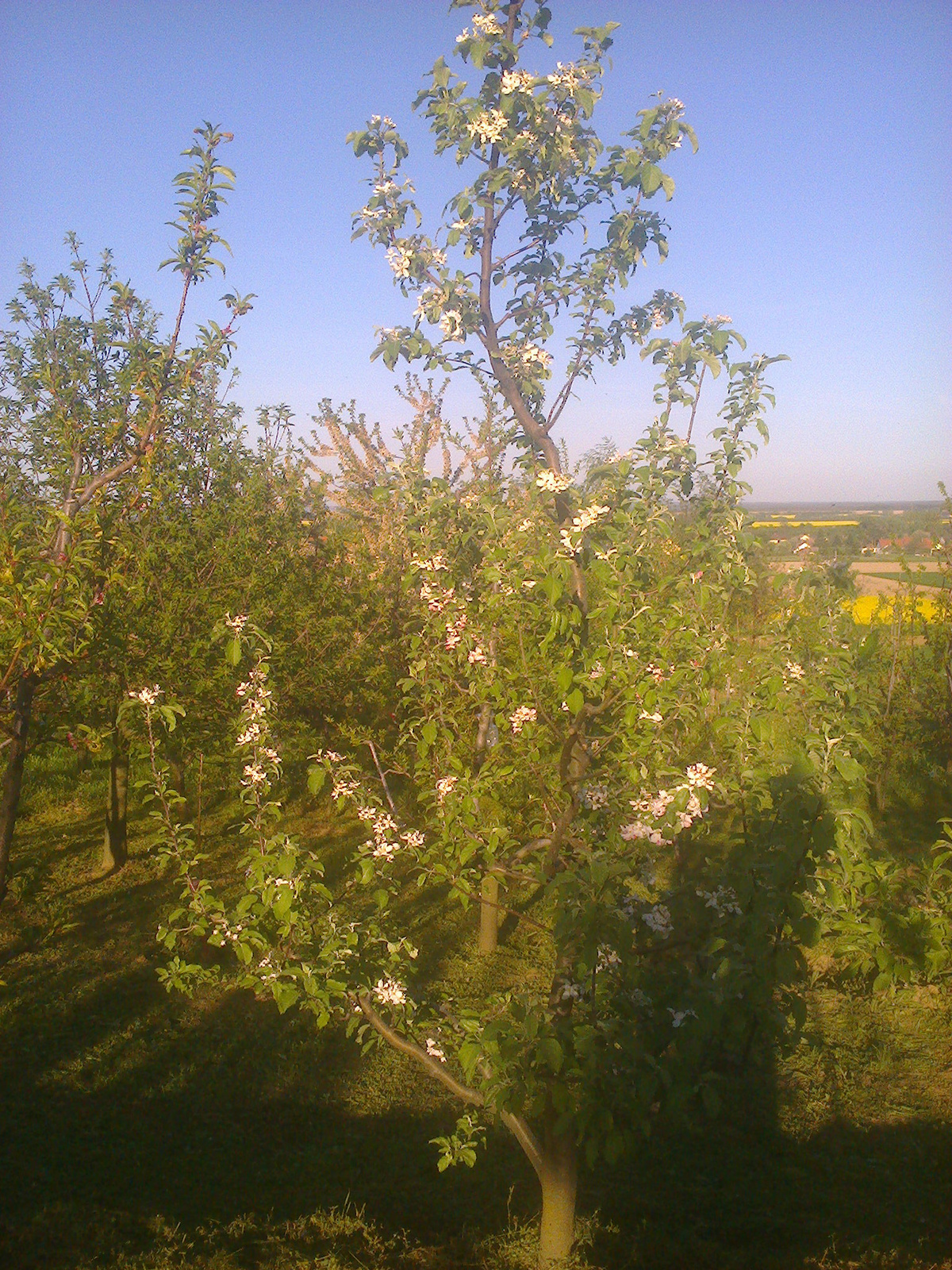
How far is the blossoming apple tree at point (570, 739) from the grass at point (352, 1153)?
834 mm

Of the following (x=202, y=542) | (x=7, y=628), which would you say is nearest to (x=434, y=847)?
(x=7, y=628)

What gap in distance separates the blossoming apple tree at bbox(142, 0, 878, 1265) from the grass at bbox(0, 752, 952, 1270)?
834 mm

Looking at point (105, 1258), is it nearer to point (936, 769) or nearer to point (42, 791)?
point (42, 791)

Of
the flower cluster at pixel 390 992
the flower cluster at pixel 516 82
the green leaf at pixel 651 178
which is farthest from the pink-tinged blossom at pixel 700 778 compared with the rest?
the flower cluster at pixel 516 82

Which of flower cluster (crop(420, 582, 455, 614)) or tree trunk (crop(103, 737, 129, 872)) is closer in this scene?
flower cluster (crop(420, 582, 455, 614))

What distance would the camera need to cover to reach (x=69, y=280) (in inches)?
334

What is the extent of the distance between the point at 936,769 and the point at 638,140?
38.1 ft

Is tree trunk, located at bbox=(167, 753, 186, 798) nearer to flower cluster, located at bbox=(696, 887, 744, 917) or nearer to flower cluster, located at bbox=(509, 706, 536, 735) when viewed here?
flower cluster, located at bbox=(509, 706, 536, 735)

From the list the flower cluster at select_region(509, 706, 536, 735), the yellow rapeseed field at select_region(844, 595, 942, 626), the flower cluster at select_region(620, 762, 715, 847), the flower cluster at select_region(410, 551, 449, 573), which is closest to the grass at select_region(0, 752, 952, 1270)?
the flower cluster at select_region(620, 762, 715, 847)

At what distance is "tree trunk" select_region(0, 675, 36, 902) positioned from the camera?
487cm

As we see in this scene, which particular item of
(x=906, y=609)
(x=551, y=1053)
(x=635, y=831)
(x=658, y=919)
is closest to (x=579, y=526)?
(x=635, y=831)

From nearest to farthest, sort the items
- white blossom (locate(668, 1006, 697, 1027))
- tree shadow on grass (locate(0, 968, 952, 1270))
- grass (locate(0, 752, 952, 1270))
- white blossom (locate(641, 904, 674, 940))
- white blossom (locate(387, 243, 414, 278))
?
white blossom (locate(668, 1006, 697, 1027)) < white blossom (locate(641, 904, 674, 940)) < white blossom (locate(387, 243, 414, 278)) < grass (locate(0, 752, 952, 1270)) < tree shadow on grass (locate(0, 968, 952, 1270))

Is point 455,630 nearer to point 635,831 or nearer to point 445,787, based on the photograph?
point 445,787

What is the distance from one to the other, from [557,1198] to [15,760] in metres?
3.72
